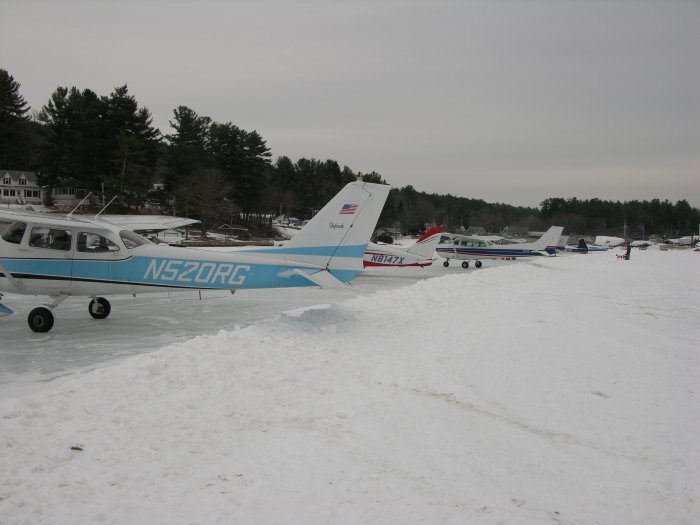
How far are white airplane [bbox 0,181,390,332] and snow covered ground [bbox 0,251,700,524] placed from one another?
130 centimetres

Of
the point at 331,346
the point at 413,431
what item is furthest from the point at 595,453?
the point at 331,346

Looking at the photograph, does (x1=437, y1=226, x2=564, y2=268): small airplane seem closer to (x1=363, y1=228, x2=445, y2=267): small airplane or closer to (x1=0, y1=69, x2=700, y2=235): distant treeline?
(x1=363, y1=228, x2=445, y2=267): small airplane

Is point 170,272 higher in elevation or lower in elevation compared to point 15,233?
lower

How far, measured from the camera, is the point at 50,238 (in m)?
8.98

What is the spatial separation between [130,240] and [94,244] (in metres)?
0.62

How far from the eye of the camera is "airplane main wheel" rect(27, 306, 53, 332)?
8383 millimetres

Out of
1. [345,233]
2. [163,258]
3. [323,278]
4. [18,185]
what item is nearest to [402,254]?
[345,233]

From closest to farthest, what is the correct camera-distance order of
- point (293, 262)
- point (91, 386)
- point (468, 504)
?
point (468, 504) < point (91, 386) < point (293, 262)

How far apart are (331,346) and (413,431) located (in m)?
2.78

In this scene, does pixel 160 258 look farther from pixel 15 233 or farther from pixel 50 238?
pixel 15 233

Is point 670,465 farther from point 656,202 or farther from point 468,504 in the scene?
point 656,202

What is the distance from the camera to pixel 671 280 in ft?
69.0

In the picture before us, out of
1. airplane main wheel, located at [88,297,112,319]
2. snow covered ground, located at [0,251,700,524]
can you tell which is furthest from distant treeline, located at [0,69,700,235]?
snow covered ground, located at [0,251,700,524]

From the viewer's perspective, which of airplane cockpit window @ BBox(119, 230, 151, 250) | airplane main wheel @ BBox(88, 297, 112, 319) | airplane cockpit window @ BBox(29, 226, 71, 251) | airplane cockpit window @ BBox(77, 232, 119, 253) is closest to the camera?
airplane cockpit window @ BBox(29, 226, 71, 251)
